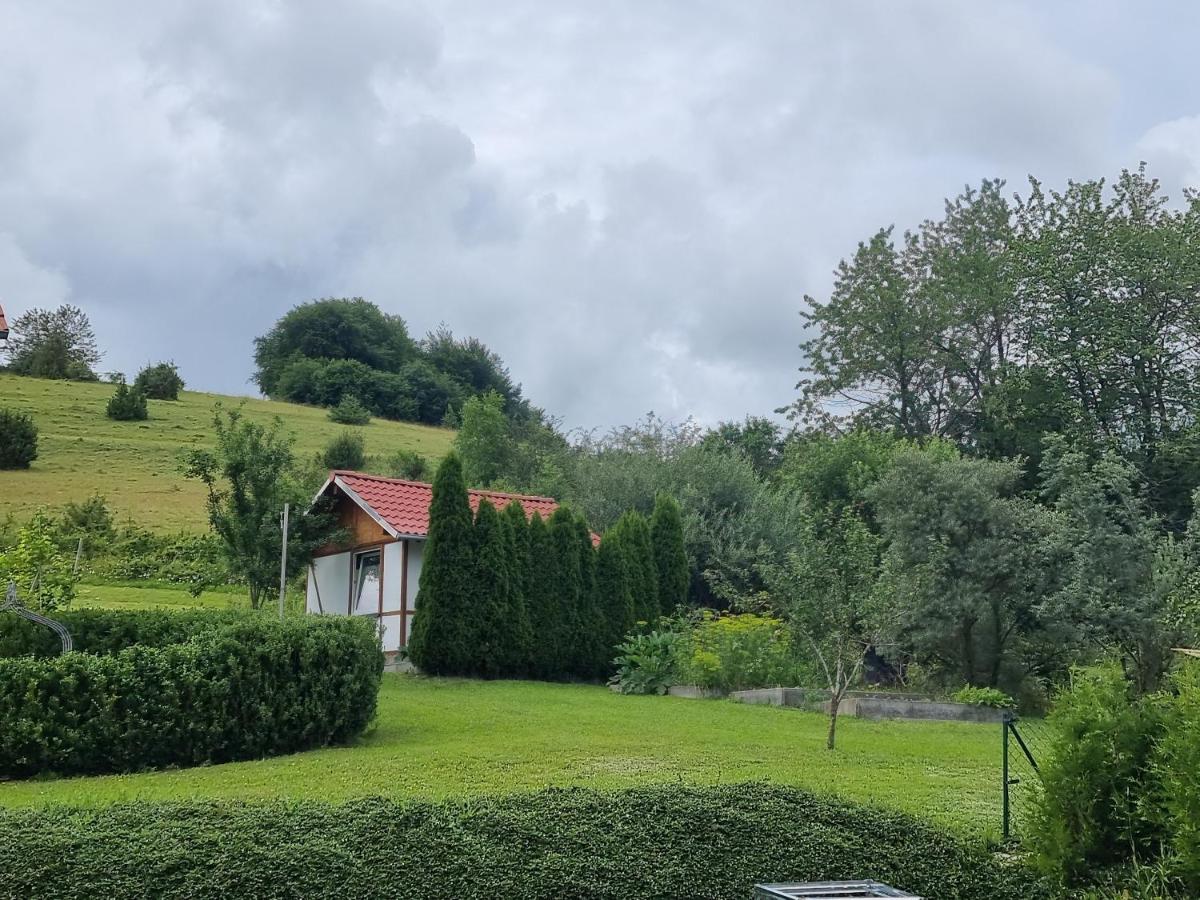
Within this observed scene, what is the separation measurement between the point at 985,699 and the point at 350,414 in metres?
47.9

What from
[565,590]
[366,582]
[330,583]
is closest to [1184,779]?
[565,590]

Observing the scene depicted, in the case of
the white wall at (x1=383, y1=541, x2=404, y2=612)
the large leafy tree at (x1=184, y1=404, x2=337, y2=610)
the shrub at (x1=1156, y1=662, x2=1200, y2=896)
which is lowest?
the shrub at (x1=1156, y1=662, x2=1200, y2=896)

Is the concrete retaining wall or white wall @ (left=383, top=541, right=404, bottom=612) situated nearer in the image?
the concrete retaining wall

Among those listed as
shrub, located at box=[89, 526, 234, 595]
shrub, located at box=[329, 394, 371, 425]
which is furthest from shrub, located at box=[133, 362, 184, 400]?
shrub, located at box=[89, 526, 234, 595]

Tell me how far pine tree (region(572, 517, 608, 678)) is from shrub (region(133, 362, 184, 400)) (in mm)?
42452

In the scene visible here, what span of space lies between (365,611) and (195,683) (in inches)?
448

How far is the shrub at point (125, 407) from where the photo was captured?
52375 mm

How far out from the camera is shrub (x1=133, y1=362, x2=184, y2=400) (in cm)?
5878

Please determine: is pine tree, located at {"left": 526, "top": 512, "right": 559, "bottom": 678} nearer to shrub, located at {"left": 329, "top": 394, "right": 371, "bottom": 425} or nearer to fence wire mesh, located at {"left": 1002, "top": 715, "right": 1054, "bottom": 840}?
fence wire mesh, located at {"left": 1002, "top": 715, "right": 1054, "bottom": 840}

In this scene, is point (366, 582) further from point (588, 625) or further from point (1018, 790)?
point (1018, 790)

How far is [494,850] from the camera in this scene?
6758 mm

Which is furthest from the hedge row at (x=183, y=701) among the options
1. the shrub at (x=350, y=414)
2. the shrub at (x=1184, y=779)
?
the shrub at (x=350, y=414)

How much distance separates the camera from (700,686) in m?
18.6

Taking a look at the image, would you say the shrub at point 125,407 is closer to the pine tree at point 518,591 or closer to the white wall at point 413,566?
the white wall at point 413,566
